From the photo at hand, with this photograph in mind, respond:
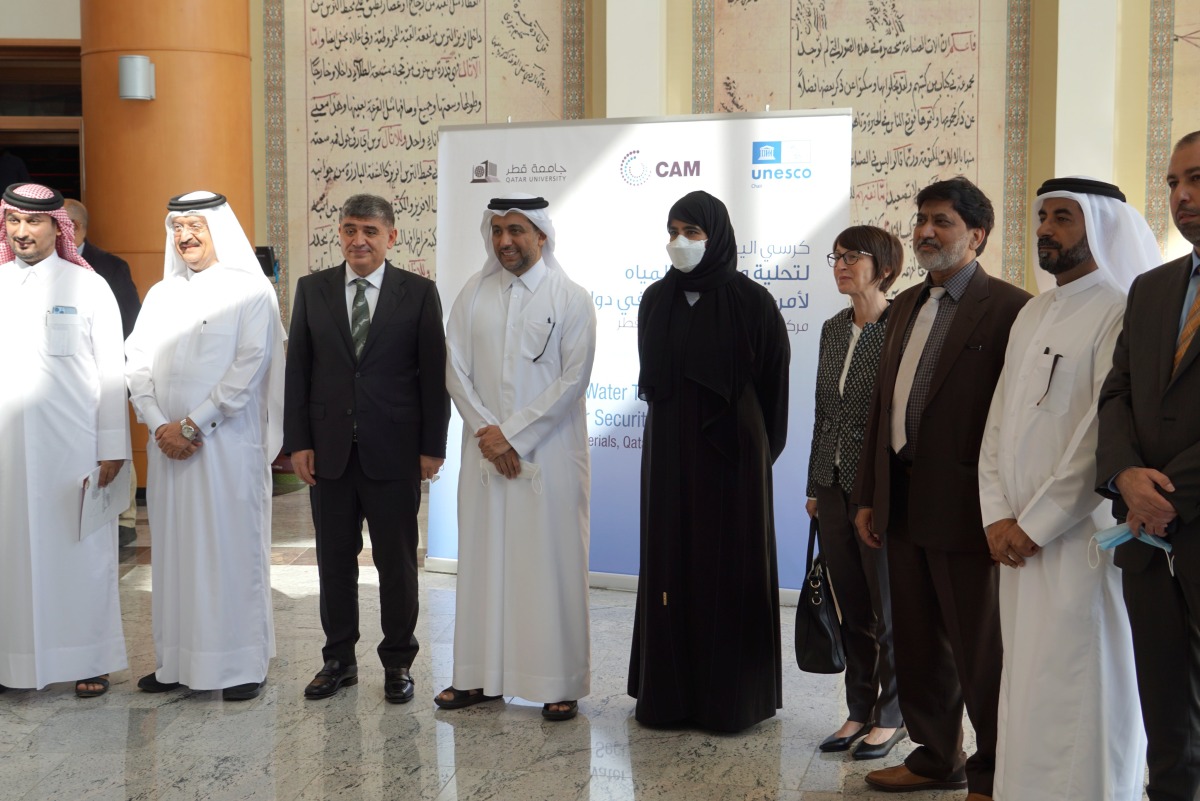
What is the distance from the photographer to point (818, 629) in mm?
3508

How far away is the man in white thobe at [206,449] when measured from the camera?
13.2 ft

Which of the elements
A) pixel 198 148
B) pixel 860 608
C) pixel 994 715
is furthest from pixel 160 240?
pixel 994 715

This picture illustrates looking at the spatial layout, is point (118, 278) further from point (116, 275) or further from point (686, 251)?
point (686, 251)

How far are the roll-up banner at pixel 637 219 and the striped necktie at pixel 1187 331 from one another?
2592 mm

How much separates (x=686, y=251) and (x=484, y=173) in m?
2.11

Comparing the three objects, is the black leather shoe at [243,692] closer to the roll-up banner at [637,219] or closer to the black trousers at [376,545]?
the black trousers at [376,545]

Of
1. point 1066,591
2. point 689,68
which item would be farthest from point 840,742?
point 689,68

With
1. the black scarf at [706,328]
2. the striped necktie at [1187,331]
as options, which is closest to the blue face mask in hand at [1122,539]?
the striped necktie at [1187,331]

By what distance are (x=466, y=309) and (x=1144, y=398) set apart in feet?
7.14

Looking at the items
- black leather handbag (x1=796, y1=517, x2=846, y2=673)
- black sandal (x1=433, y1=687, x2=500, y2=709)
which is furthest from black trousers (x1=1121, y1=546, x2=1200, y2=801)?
black sandal (x1=433, y1=687, x2=500, y2=709)

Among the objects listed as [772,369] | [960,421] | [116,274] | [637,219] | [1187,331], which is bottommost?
[960,421]

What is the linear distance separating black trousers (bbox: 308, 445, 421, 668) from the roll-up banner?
127 cm

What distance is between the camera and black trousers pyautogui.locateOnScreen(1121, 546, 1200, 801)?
2520 millimetres

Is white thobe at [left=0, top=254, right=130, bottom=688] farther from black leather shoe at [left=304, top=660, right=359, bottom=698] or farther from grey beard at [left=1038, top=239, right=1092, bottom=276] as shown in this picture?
grey beard at [left=1038, top=239, right=1092, bottom=276]
